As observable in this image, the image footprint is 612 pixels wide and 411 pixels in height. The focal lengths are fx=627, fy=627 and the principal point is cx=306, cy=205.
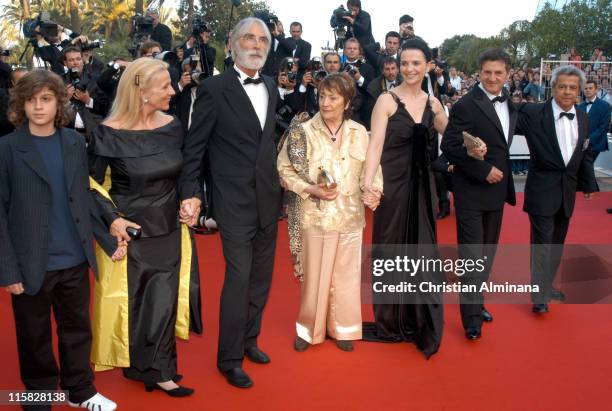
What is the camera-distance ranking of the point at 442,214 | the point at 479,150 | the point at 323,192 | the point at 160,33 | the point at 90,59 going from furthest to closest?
the point at 160,33
the point at 442,214
the point at 90,59
the point at 479,150
the point at 323,192

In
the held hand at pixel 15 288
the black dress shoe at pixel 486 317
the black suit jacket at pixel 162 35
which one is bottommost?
the black dress shoe at pixel 486 317

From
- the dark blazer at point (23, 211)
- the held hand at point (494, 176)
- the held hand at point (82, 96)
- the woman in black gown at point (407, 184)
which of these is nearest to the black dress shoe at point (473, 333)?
the woman in black gown at point (407, 184)

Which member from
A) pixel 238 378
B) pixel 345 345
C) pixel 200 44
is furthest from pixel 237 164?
pixel 200 44

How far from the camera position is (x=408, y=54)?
3.86m

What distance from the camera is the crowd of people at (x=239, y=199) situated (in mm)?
2965

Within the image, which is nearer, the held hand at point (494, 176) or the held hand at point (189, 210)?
the held hand at point (189, 210)

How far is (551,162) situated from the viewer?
4625 millimetres

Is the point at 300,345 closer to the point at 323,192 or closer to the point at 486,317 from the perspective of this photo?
the point at 323,192

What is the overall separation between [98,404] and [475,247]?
253 centimetres

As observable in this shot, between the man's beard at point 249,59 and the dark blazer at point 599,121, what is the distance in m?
6.27

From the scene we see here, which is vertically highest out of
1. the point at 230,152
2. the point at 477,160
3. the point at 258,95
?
the point at 258,95

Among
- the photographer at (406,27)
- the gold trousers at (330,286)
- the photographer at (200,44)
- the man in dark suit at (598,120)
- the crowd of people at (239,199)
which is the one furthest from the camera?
the man in dark suit at (598,120)

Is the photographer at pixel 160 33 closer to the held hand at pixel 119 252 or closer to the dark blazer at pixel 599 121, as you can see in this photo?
the dark blazer at pixel 599 121

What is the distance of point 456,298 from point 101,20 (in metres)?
33.9
